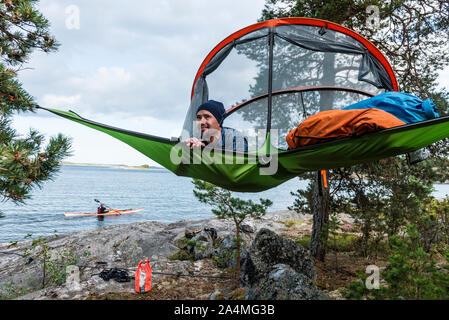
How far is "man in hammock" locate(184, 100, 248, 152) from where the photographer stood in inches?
73.5

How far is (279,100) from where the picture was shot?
260cm

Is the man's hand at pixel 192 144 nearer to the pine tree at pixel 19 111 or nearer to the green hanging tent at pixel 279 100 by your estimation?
the green hanging tent at pixel 279 100

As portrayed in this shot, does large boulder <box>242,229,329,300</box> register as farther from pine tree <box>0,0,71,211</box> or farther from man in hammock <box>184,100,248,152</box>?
pine tree <box>0,0,71,211</box>

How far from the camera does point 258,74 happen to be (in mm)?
2229

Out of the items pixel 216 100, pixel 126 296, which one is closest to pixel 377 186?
pixel 216 100

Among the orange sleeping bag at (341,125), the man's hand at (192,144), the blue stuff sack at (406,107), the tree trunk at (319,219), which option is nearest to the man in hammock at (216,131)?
the man's hand at (192,144)

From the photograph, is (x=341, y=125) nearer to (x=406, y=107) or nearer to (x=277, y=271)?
(x=406, y=107)

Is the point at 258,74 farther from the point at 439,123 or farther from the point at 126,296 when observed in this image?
the point at 126,296

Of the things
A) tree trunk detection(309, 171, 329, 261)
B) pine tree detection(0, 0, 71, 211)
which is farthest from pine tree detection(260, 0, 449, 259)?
pine tree detection(0, 0, 71, 211)

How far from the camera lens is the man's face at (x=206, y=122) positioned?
1.90 m

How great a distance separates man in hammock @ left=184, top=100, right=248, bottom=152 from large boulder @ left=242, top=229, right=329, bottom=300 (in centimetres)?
101

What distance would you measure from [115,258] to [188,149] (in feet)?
12.3

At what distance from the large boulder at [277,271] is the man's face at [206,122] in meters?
1.22

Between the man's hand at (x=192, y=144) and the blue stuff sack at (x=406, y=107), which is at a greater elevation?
the blue stuff sack at (x=406, y=107)
